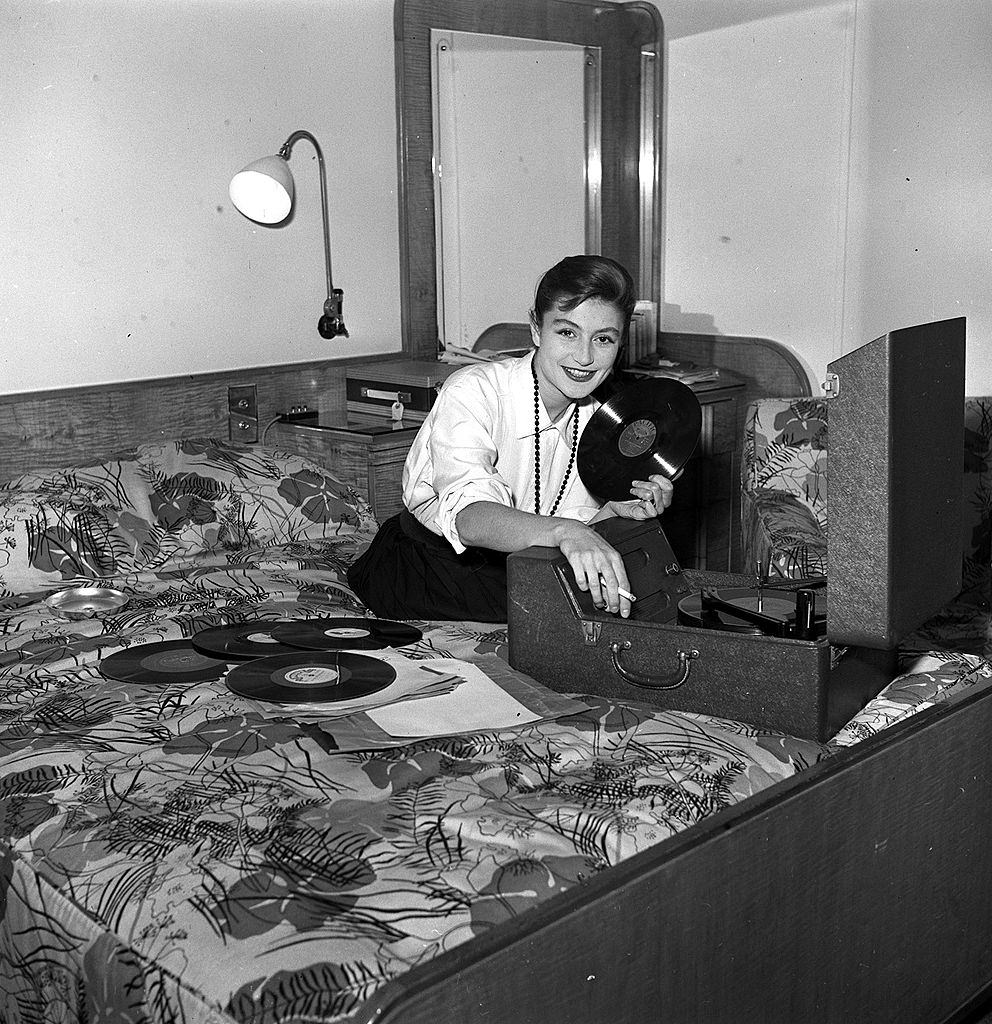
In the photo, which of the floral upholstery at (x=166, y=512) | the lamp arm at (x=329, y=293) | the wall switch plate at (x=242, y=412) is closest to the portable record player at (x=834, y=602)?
the floral upholstery at (x=166, y=512)

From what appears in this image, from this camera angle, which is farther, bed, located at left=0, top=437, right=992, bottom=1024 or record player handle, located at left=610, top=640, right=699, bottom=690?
record player handle, located at left=610, top=640, right=699, bottom=690

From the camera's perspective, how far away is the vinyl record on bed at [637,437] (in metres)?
2.44

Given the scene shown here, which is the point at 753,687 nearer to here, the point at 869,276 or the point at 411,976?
the point at 411,976

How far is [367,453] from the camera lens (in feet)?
10.7

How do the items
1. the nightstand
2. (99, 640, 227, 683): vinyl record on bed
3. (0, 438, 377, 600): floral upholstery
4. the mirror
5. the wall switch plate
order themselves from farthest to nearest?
the mirror < the wall switch plate < the nightstand < (0, 438, 377, 600): floral upholstery < (99, 640, 227, 683): vinyl record on bed

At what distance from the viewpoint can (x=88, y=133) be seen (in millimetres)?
3178

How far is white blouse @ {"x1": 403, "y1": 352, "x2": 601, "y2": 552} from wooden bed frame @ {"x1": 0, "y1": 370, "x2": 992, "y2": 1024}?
0.93 meters

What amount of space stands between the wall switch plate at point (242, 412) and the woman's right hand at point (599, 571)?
1.74 metres

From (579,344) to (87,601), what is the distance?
1.08m

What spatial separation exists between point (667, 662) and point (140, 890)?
0.80 meters

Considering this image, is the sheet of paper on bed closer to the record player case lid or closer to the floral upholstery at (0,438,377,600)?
the record player case lid

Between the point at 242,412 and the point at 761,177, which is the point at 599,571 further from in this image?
the point at 761,177

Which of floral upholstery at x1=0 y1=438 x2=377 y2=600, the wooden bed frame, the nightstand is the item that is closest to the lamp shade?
the nightstand

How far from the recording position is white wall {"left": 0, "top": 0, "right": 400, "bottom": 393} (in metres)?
3.12
